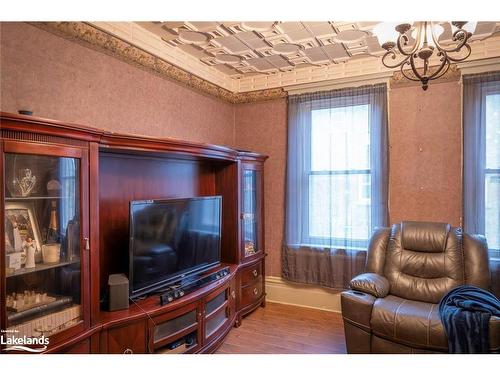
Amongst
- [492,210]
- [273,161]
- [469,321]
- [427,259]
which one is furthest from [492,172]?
[273,161]

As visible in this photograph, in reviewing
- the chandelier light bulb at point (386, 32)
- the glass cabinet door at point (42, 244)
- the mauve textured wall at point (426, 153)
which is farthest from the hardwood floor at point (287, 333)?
the chandelier light bulb at point (386, 32)

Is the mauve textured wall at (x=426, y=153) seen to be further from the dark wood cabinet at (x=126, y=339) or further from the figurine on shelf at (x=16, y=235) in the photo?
the figurine on shelf at (x=16, y=235)

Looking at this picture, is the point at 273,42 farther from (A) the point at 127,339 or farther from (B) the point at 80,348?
(B) the point at 80,348

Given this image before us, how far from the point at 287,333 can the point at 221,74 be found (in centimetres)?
291

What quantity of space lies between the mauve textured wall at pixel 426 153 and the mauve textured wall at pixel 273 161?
1225 millimetres

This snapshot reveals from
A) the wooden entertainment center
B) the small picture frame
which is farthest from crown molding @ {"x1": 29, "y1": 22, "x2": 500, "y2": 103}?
the small picture frame

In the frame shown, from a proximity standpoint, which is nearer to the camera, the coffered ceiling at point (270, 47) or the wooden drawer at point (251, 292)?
the coffered ceiling at point (270, 47)

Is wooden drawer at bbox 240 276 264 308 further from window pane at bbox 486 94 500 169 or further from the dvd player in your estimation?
window pane at bbox 486 94 500 169

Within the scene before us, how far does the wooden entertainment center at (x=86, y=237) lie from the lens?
150 centimetres

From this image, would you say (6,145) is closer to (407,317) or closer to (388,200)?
(407,317)

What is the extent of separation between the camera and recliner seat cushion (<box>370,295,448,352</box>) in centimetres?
208

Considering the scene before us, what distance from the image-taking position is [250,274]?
3408 millimetres

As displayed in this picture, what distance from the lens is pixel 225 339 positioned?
9.38ft
